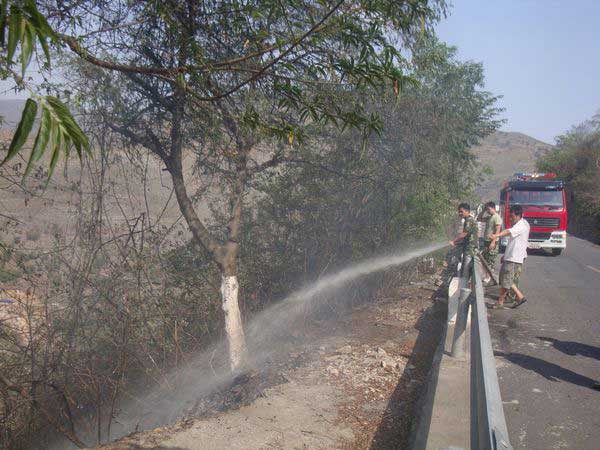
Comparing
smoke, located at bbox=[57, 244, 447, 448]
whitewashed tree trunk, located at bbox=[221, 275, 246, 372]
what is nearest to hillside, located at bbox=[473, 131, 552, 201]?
smoke, located at bbox=[57, 244, 447, 448]

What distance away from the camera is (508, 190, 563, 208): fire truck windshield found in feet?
64.0

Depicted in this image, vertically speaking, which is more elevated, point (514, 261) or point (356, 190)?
point (356, 190)

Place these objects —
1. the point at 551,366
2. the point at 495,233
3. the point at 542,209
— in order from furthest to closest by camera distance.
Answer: the point at 542,209, the point at 495,233, the point at 551,366

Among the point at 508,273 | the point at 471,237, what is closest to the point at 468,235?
the point at 471,237

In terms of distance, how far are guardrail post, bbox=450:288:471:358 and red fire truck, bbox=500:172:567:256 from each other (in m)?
14.7

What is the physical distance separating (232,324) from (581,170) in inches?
1692

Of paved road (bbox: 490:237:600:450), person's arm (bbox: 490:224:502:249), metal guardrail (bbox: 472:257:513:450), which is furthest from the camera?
person's arm (bbox: 490:224:502:249)

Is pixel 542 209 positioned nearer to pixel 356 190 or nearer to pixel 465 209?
pixel 465 209

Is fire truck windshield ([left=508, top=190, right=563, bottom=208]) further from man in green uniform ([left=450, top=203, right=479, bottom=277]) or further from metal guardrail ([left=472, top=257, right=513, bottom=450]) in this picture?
metal guardrail ([left=472, top=257, right=513, bottom=450])

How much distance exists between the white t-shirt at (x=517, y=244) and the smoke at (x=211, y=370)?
3.40 metres

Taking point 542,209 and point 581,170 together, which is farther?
point 581,170

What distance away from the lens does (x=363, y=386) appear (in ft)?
18.6

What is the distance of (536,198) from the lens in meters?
19.7

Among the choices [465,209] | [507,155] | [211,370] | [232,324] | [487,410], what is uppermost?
[507,155]
